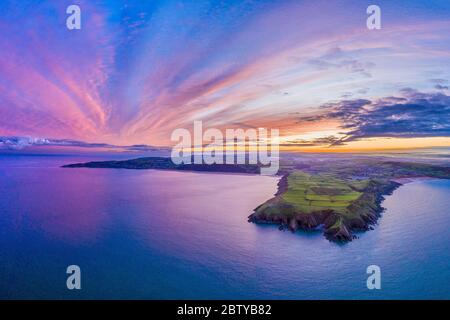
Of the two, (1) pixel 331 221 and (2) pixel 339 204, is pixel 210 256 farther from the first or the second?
(2) pixel 339 204

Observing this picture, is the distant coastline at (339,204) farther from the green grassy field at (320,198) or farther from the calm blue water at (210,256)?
the calm blue water at (210,256)


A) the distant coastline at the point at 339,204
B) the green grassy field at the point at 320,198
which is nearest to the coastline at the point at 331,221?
the distant coastline at the point at 339,204

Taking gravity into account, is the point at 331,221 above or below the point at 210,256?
above

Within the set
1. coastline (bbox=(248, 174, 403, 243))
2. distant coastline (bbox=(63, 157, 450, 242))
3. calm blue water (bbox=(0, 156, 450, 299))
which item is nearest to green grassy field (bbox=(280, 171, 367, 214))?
distant coastline (bbox=(63, 157, 450, 242))

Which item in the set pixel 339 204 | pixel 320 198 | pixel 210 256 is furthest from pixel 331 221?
pixel 210 256

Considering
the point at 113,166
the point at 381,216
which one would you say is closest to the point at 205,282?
the point at 381,216

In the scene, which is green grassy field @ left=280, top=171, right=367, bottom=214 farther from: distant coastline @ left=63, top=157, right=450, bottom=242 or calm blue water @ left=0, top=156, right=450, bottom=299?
calm blue water @ left=0, top=156, right=450, bottom=299

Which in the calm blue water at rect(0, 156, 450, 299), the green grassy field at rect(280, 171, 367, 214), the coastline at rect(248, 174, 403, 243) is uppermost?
the green grassy field at rect(280, 171, 367, 214)

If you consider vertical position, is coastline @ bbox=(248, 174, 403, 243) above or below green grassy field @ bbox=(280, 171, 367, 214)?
below
